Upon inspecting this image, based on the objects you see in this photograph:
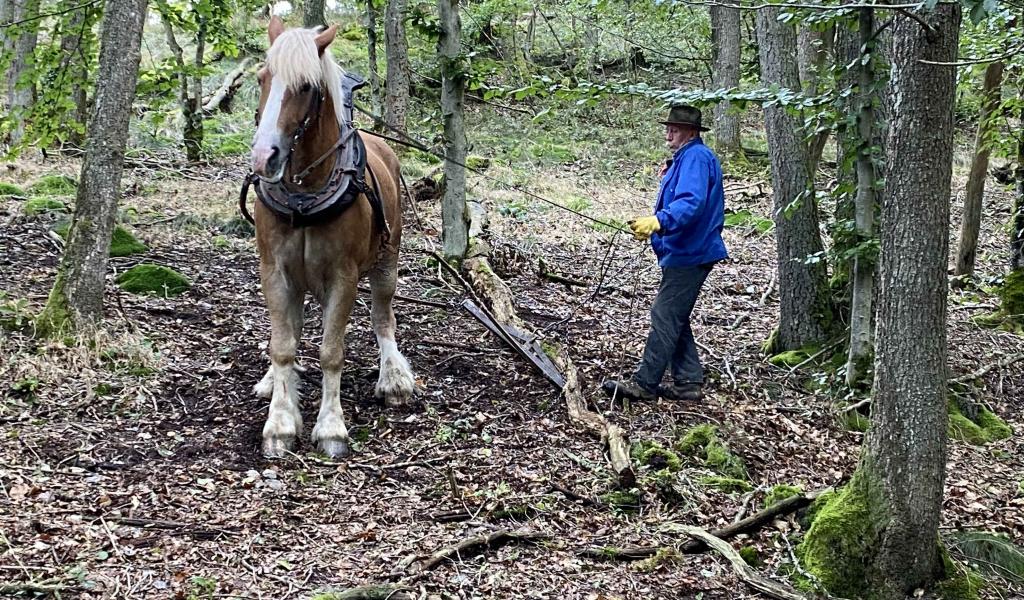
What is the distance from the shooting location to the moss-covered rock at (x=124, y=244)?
8758mm

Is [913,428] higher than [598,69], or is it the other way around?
[598,69]

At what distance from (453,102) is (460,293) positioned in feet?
6.38

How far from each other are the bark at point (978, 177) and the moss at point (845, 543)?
7.08 meters

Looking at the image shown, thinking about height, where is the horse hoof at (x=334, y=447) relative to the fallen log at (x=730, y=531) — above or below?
above

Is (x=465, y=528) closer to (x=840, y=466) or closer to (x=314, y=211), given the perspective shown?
(x=314, y=211)

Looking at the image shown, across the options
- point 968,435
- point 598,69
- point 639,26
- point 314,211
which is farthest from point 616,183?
point 314,211

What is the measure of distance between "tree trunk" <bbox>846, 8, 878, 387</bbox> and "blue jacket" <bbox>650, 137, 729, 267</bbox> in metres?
1.07

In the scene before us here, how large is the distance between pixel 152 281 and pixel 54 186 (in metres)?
4.14

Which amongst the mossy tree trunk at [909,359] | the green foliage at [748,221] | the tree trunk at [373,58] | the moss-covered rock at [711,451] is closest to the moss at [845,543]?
the mossy tree trunk at [909,359]

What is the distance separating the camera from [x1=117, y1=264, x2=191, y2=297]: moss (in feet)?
25.6

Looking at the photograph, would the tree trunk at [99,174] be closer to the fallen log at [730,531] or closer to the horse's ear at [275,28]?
the horse's ear at [275,28]

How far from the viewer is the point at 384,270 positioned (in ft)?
22.4

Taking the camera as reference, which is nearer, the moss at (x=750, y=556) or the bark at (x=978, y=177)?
the moss at (x=750, y=556)

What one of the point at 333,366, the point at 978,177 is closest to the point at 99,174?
the point at 333,366
